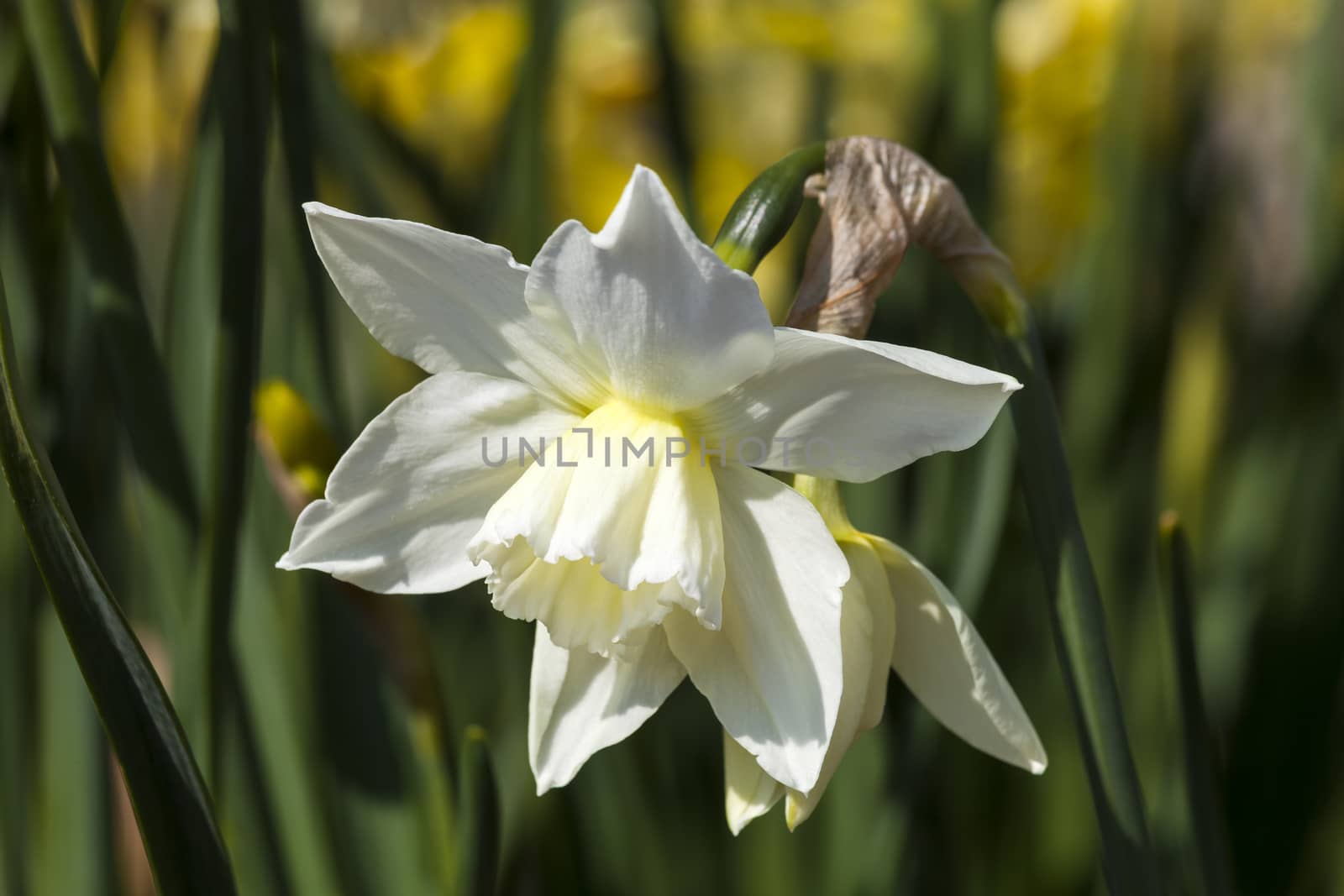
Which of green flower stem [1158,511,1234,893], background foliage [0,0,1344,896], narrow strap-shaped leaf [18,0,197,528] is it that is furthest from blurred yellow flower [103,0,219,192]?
green flower stem [1158,511,1234,893]

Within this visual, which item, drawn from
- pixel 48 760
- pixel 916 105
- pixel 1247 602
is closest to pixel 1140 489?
pixel 1247 602

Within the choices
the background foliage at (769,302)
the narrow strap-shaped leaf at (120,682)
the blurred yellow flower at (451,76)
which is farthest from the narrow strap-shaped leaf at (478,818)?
the blurred yellow flower at (451,76)

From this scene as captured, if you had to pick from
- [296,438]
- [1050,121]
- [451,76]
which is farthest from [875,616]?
[451,76]

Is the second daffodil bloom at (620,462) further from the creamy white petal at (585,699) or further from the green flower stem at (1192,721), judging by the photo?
the green flower stem at (1192,721)

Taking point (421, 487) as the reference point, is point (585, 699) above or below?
below

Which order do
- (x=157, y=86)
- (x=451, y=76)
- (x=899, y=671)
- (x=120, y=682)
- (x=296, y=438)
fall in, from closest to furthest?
(x=120, y=682) < (x=899, y=671) < (x=296, y=438) < (x=157, y=86) < (x=451, y=76)

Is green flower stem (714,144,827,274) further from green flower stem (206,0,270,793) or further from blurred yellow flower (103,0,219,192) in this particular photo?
blurred yellow flower (103,0,219,192)

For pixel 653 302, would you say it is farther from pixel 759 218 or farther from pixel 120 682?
pixel 120 682
